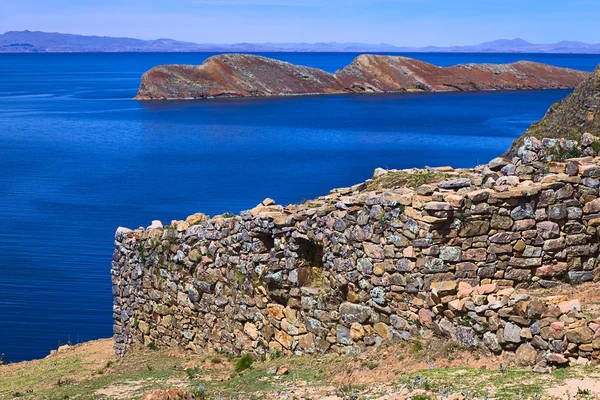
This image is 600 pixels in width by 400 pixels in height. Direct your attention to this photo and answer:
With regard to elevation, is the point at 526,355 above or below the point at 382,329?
above

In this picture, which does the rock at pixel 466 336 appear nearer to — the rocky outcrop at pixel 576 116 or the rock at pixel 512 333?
the rock at pixel 512 333

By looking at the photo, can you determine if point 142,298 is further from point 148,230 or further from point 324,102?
point 324,102

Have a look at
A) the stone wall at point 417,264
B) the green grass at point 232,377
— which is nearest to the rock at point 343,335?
the stone wall at point 417,264

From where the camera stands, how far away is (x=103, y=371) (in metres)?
16.9

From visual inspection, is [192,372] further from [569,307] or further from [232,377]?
[569,307]

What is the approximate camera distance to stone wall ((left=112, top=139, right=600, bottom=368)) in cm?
1139

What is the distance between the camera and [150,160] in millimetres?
70312

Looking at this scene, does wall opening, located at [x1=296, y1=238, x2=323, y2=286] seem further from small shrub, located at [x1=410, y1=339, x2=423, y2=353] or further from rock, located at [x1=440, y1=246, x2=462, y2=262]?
small shrub, located at [x1=410, y1=339, x2=423, y2=353]

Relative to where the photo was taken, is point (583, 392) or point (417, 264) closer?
point (583, 392)

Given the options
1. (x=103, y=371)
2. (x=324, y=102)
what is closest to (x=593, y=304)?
(x=103, y=371)

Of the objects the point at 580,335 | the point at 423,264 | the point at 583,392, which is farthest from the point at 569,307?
the point at 423,264

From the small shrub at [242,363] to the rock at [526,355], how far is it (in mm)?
5554

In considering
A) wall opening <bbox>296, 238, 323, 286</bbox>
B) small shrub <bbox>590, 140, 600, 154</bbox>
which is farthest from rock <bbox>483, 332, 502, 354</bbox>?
small shrub <bbox>590, 140, 600, 154</bbox>

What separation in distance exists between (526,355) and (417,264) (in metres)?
2.59
